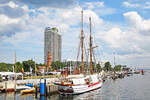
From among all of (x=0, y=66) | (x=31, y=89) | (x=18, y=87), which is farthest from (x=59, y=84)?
(x=0, y=66)

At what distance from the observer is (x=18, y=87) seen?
65188 mm

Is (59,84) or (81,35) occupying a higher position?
(81,35)

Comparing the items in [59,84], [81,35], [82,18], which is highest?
[82,18]

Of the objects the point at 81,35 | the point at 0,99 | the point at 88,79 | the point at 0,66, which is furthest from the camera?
the point at 0,66

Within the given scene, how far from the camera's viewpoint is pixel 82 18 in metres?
85.3

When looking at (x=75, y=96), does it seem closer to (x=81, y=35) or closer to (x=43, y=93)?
(x=43, y=93)

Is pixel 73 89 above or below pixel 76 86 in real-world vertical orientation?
below

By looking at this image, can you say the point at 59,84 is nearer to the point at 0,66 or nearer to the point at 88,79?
the point at 88,79

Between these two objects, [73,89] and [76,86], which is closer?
[73,89]

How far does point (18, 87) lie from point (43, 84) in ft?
47.1

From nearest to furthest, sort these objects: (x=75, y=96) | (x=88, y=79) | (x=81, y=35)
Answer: (x=75, y=96), (x=88, y=79), (x=81, y=35)

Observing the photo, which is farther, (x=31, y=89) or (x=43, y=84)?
(x=31, y=89)

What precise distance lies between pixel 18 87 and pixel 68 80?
16.5 meters

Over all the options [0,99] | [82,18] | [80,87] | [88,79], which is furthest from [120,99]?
[82,18]
